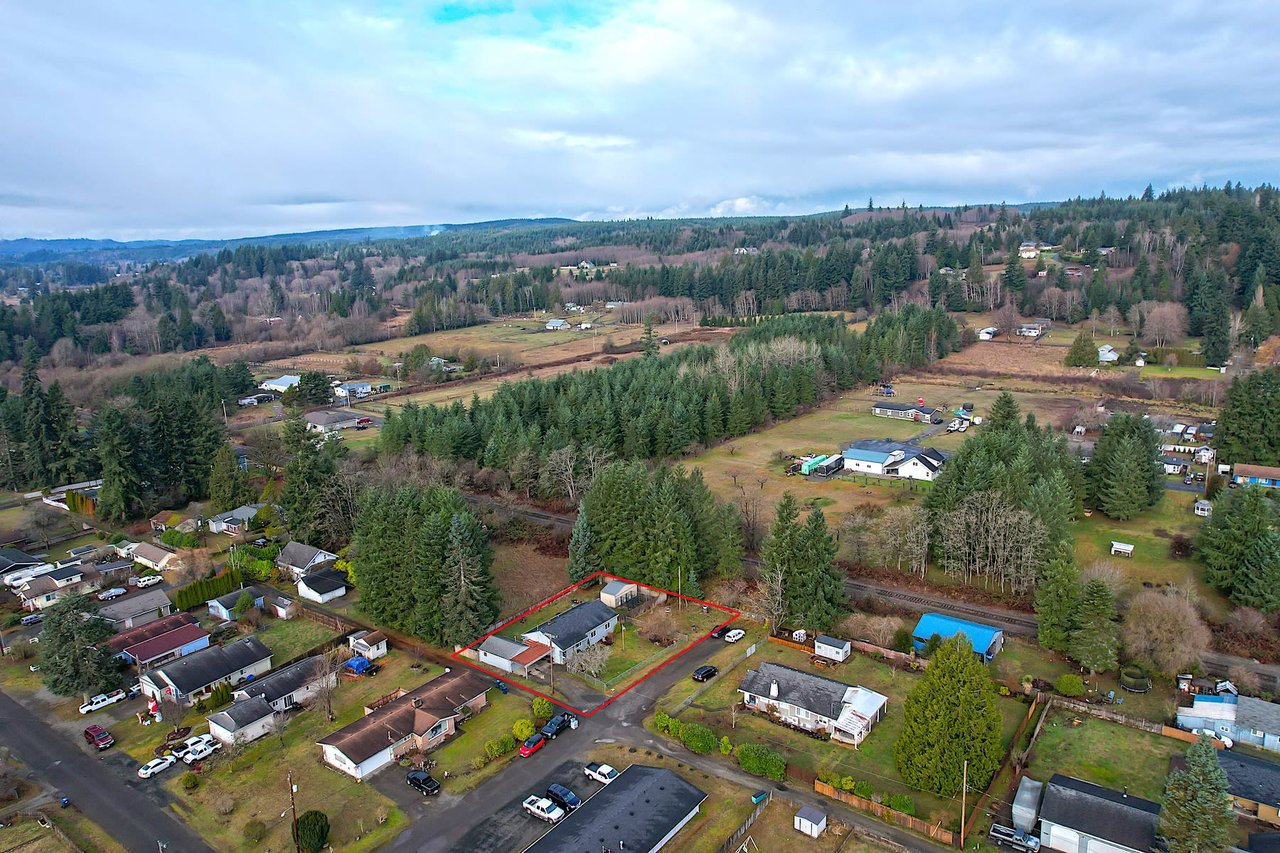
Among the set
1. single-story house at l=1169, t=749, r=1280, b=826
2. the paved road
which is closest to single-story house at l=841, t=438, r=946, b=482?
single-story house at l=1169, t=749, r=1280, b=826

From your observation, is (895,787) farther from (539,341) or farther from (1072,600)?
(539,341)

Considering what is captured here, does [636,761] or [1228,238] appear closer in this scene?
[636,761]

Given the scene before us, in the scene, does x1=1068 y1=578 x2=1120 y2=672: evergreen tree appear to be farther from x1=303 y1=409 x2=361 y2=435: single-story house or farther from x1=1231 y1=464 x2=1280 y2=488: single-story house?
x1=303 y1=409 x2=361 y2=435: single-story house

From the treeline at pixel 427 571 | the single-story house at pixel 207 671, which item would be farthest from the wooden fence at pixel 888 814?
the single-story house at pixel 207 671

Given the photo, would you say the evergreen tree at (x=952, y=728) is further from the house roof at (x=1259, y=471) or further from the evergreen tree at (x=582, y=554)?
the house roof at (x=1259, y=471)

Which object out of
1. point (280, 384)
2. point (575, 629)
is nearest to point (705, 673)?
point (575, 629)

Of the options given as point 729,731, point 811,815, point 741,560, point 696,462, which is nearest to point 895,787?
point 811,815

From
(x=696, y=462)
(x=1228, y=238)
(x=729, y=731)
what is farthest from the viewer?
(x=1228, y=238)
